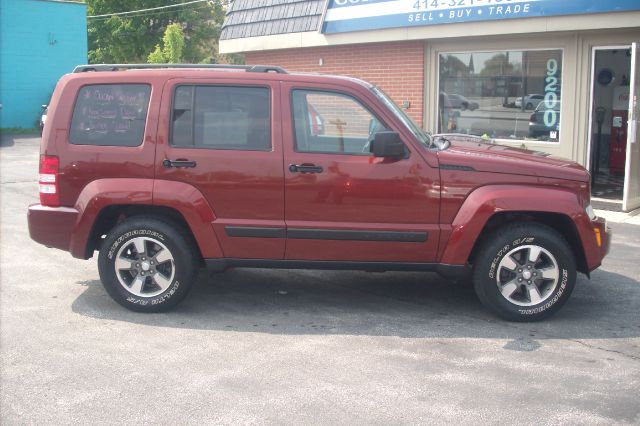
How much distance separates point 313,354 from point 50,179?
2667mm

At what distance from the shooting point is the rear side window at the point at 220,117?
6152 mm

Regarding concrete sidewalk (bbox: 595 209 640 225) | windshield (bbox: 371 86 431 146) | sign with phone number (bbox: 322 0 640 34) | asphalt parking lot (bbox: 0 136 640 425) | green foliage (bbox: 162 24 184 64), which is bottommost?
asphalt parking lot (bbox: 0 136 640 425)

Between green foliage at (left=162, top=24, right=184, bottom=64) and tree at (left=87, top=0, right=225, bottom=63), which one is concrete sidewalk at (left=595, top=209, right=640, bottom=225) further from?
tree at (left=87, top=0, right=225, bottom=63)

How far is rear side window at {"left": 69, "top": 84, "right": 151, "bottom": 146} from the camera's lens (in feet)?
20.4

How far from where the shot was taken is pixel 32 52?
31.4m

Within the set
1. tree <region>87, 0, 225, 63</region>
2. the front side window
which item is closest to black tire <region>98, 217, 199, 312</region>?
the front side window

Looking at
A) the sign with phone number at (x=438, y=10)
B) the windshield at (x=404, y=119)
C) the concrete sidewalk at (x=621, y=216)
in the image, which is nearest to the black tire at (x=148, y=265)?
the windshield at (x=404, y=119)

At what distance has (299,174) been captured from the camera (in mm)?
6051

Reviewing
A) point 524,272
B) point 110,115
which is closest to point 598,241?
point 524,272

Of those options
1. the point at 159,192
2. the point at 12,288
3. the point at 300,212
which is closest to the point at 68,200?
the point at 159,192

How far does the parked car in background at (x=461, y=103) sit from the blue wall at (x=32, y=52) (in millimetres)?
22462

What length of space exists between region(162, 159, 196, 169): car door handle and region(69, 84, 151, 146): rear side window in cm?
31

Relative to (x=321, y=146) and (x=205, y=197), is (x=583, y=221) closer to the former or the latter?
(x=321, y=146)

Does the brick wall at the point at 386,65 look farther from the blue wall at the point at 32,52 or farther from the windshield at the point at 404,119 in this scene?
the blue wall at the point at 32,52
